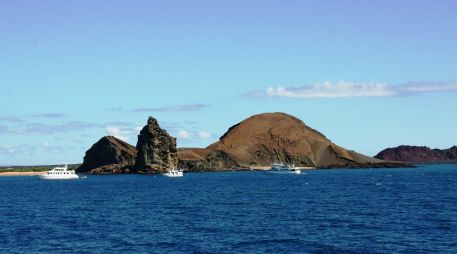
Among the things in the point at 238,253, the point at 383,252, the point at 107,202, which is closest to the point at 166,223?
the point at 238,253

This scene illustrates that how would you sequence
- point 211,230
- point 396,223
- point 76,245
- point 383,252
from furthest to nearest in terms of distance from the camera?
1. point 396,223
2. point 211,230
3. point 76,245
4. point 383,252

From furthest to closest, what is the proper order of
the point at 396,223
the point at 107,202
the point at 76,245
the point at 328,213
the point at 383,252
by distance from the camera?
1. the point at 107,202
2. the point at 328,213
3. the point at 396,223
4. the point at 76,245
5. the point at 383,252

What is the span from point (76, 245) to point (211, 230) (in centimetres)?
1681

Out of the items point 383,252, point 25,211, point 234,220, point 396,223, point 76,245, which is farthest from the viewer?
point 25,211

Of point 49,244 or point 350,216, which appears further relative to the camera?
point 350,216

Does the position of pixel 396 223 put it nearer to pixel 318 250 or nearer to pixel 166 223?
pixel 318 250

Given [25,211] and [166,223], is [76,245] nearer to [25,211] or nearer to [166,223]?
[166,223]

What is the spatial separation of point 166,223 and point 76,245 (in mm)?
19325

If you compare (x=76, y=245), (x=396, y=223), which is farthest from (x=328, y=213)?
(x=76, y=245)

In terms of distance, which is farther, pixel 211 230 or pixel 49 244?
pixel 211 230

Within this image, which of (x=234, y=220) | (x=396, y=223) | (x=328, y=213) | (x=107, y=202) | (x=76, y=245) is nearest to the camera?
(x=76, y=245)

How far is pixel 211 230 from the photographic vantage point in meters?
73.0

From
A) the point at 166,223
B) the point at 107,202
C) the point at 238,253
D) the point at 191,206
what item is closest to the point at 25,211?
the point at 107,202

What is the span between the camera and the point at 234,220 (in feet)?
272
